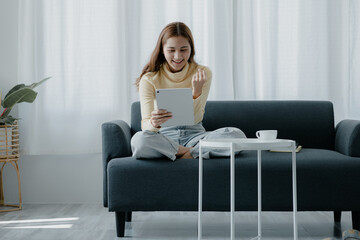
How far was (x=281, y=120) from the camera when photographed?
299 centimetres

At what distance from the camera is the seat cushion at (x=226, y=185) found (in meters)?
2.39

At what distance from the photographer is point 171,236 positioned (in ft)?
8.05

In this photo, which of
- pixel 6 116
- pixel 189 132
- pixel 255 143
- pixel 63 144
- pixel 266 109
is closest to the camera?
pixel 255 143

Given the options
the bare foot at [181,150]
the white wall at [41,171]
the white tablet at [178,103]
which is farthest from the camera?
the white wall at [41,171]

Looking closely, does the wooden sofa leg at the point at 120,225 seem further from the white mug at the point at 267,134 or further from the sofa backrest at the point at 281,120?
the white mug at the point at 267,134

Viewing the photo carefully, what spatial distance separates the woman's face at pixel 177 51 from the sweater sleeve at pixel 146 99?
162mm

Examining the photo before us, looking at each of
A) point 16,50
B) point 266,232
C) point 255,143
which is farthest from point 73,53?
point 255,143

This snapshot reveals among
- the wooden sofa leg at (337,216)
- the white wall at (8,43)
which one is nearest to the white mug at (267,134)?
the wooden sofa leg at (337,216)

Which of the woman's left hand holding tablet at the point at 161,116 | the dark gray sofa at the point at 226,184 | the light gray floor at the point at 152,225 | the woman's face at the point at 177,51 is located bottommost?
the light gray floor at the point at 152,225

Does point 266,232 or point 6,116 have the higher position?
point 6,116

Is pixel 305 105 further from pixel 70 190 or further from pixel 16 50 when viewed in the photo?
pixel 16 50

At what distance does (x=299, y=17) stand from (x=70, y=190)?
1.95 m

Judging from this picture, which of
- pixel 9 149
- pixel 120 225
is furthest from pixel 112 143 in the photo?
pixel 9 149

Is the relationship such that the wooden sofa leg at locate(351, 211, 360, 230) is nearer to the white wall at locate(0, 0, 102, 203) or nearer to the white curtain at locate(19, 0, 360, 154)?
the white curtain at locate(19, 0, 360, 154)
